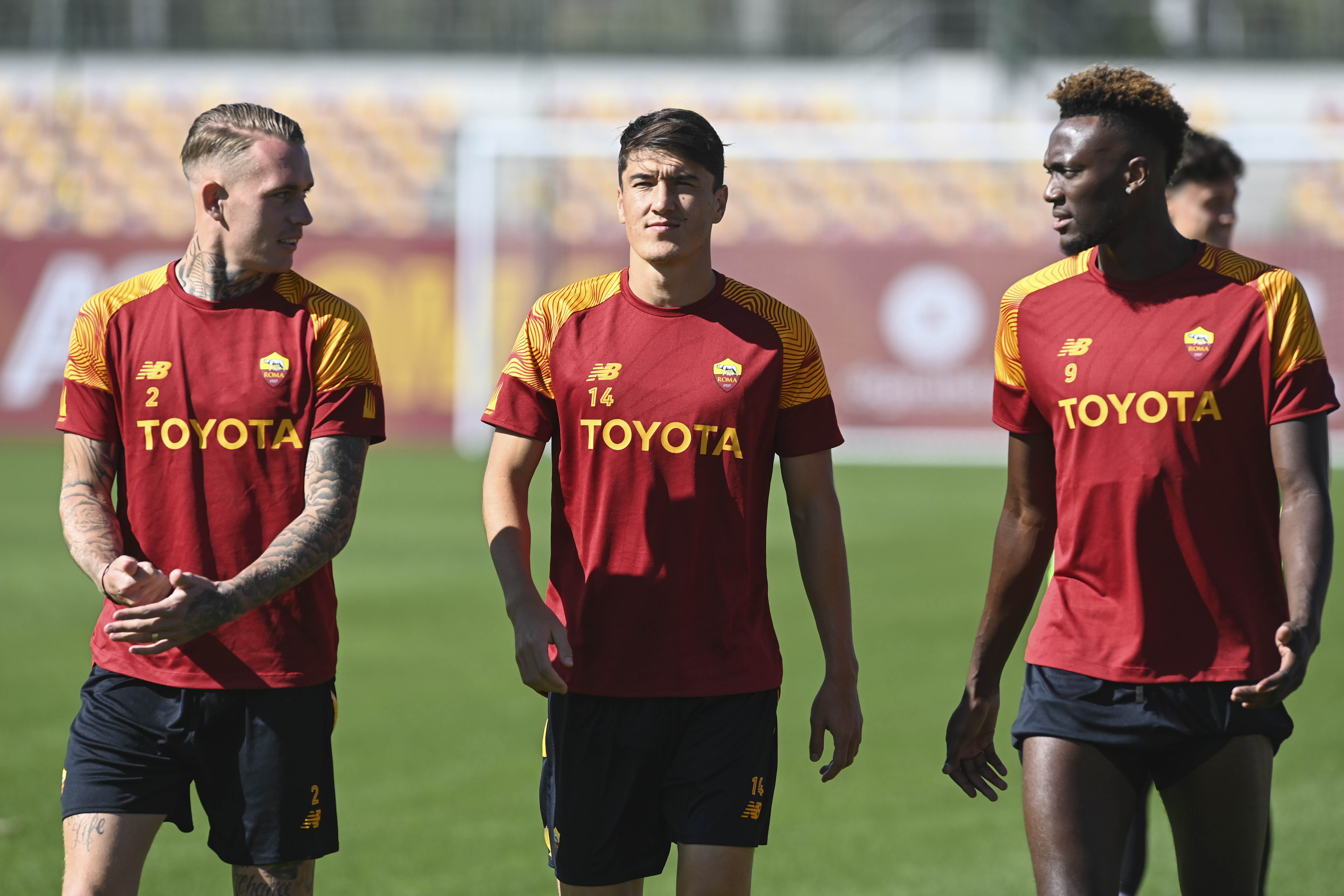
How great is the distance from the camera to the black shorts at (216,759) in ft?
10.2

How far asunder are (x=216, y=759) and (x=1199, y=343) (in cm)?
228

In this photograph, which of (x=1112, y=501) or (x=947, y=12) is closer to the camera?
(x=1112, y=501)

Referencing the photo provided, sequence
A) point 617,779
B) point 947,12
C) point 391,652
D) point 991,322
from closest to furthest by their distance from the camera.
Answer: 1. point 617,779
2. point 391,652
3. point 991,322
4. point 947,12

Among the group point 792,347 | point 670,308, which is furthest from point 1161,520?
point 670,308

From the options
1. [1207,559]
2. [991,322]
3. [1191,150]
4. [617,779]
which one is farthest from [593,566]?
[991,322]

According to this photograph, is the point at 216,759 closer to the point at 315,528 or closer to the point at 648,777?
the point at 315,528

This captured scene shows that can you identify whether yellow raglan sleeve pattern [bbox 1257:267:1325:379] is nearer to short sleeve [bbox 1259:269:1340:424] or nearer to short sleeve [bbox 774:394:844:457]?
short sleeve [bbox 1259:269:1340:424]

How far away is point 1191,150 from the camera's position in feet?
14.7

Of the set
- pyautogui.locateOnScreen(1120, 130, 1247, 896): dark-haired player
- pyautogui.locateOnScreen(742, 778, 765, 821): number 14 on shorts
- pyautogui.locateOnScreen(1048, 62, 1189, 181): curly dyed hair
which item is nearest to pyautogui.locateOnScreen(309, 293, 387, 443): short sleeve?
pyautogui.locateOnScreen(742, 778, 765, 821): number 14 on shorts

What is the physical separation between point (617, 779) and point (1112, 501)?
1.20m

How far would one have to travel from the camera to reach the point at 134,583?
9.44 ft

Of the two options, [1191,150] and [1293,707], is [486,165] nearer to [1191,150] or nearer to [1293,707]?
[1293,707]

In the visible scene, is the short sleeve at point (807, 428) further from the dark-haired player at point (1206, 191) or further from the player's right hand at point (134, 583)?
the dark-haired player at point (1206, 191)

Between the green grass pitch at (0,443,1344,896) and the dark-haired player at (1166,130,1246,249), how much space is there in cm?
218
